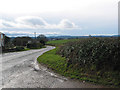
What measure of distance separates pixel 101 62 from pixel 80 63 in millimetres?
1452

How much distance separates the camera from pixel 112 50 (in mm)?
6277

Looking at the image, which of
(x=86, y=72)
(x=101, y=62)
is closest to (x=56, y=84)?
(x=86, y=72)

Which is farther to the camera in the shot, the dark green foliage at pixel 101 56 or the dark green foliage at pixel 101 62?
the dark green foliage at pixel 101 56

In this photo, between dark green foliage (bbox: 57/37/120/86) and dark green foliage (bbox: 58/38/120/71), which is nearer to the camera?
dark green foliage (bbox: 57/37/120/86)

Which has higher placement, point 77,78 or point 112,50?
point 112,50

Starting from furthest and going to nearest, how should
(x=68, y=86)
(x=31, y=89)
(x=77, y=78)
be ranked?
1. (x=77, y=78)
2. (x=68, y=86)
3. (x=31, y=89)

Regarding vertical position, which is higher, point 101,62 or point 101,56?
point 101,56

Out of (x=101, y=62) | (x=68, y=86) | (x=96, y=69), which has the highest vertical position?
(x=101, y=62)

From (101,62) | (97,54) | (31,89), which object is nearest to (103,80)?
(101,62)

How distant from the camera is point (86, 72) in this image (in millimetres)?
6457

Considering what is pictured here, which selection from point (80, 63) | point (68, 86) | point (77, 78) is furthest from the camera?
point (80, 63)

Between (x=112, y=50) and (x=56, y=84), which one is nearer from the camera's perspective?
(x=56, y=84)

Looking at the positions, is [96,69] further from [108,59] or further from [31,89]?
[31,89]

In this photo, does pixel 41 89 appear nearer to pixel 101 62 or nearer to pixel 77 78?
pixel 77 78
